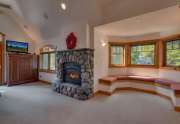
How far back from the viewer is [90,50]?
173 inches

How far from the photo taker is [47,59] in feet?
22.8

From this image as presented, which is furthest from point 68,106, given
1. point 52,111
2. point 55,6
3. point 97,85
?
point 55,6

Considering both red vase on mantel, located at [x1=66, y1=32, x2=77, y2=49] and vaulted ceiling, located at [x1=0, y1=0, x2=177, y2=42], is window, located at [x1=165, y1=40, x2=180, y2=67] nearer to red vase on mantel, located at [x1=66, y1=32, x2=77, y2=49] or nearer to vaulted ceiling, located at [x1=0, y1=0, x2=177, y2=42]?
vaulted ceiling, located at [x1=0, y1=0, x2=177, y2=42]

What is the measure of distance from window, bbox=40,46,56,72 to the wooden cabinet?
372 millimetres

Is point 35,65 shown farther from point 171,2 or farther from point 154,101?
point 171,2

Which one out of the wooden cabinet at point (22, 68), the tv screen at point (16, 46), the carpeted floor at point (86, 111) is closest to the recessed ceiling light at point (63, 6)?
the carpeted floor at point (86, 111)

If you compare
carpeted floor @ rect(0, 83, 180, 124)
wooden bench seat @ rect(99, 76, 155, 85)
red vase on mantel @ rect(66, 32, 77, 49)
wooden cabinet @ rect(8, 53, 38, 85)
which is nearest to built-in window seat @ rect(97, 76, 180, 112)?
wooden bench seat @ rect(99, 76, 155, 85)

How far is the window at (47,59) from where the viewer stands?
667 centimetres

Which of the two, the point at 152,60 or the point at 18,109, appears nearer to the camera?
the point at 18,109

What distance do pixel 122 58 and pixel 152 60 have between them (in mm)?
1347

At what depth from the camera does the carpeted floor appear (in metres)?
2.73

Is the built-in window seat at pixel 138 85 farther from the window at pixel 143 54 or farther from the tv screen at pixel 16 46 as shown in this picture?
the tv screen at pixel 16 46

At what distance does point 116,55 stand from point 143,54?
1.24m

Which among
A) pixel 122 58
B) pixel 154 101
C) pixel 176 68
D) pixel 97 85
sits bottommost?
pixel 154 101
